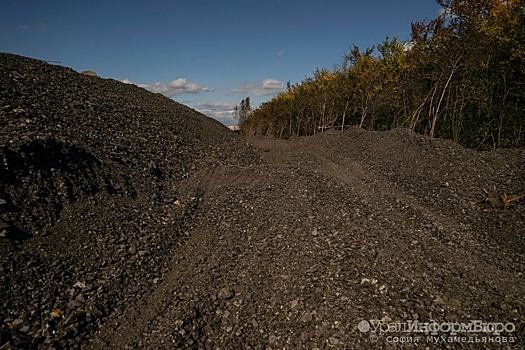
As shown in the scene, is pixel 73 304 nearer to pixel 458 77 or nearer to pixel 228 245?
pixel 228 245

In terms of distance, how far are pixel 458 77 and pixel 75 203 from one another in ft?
65.0

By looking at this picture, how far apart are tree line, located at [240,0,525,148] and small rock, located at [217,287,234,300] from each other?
16.3 metres

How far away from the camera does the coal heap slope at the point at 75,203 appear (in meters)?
4.47

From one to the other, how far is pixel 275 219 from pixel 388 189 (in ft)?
13.4

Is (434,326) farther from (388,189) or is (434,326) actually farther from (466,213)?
(388,189)

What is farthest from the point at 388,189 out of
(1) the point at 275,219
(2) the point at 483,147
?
(2) the point at 483,147

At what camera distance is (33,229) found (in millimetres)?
5406

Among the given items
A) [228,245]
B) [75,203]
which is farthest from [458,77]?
[75,203]

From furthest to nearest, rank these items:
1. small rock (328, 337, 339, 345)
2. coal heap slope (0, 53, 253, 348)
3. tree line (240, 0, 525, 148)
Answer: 1. tree line (240, 0, 525, 148)
2. coal heap slope (0, 53, 253, 348)
3. small rock (328, 337, 339, 345)

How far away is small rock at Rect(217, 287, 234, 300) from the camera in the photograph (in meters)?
5.00

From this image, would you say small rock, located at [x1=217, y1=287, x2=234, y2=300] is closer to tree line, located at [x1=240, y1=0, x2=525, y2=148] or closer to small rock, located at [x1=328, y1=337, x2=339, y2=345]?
small rock, located at [x1=328, y1=337, x2=339, y2=345]

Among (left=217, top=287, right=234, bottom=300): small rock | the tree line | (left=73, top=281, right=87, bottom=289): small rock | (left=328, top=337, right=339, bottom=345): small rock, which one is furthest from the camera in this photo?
the tree line

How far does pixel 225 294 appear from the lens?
198 inches


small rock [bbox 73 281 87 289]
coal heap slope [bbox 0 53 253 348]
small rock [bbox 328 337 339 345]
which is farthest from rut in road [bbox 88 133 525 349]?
small rock [bbox 73 281 87 289]
